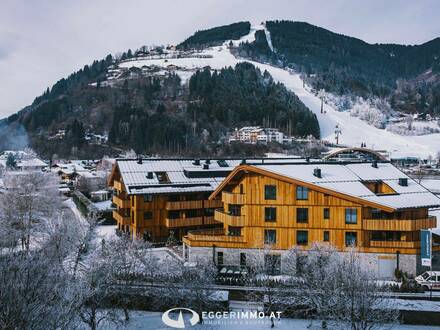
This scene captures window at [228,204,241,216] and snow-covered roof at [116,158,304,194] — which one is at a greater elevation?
snow-covered roof at [116,158,304,194]

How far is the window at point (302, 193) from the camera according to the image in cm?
3659

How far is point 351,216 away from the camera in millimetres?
35594

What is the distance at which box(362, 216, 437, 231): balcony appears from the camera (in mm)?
34375

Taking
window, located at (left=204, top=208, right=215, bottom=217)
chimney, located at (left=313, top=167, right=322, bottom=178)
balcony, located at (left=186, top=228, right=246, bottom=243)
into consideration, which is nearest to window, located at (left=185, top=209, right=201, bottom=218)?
window, located at (left=204, top=208, right=215, bottom=217)

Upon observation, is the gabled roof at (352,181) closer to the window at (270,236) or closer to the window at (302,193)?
the window at (302,193)

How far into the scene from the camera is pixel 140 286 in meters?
28.5

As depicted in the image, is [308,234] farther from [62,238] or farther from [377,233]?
[62,238]

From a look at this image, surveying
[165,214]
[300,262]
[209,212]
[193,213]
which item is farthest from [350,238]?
[165,214]

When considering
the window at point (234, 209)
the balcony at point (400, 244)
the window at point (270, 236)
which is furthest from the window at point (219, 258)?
the balcony at point (400, 244)

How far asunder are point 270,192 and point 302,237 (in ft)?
13.7

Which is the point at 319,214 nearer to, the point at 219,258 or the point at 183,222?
the point at 219,258

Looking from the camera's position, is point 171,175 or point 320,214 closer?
point 320,214

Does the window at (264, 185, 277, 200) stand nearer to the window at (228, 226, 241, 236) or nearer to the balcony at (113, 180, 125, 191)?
the window at (228, 226, 241, 236)

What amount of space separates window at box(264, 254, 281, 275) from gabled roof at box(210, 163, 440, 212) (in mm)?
5850
